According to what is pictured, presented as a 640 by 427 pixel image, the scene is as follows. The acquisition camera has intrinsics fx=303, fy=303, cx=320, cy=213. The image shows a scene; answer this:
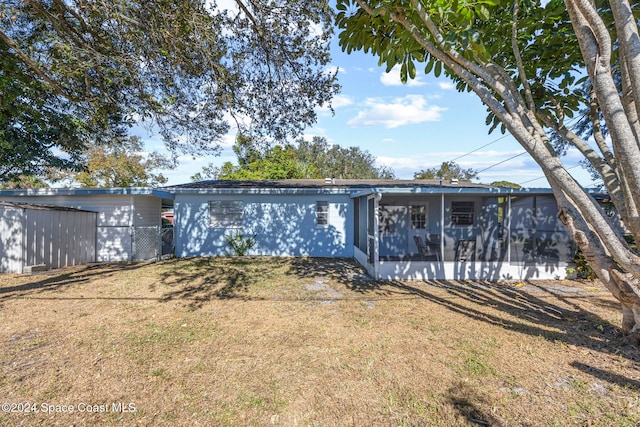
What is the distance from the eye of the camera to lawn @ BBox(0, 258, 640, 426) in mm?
2729

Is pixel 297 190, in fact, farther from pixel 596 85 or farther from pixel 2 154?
pixel 2 154

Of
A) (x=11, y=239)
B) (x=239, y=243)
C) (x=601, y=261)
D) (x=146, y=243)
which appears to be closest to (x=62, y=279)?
(x=11, y=239)

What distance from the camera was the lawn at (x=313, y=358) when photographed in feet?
8.95

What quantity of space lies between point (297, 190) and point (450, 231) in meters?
6.04

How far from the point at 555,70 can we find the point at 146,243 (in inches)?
505

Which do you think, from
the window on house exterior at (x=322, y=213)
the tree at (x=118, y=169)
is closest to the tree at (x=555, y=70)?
the window on house exterior at (x=322, y=213)

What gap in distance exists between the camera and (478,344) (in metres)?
4.14

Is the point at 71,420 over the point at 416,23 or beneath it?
beneath

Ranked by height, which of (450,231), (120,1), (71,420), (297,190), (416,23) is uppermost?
(120,1)

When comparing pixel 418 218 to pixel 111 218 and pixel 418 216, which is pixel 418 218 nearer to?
pixel 418 216

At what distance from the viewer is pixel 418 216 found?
11.7m


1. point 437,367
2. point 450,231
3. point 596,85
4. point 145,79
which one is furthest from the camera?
point 450,231

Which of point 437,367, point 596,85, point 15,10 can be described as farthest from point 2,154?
point 596,85

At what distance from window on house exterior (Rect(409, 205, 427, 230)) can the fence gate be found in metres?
9.75
